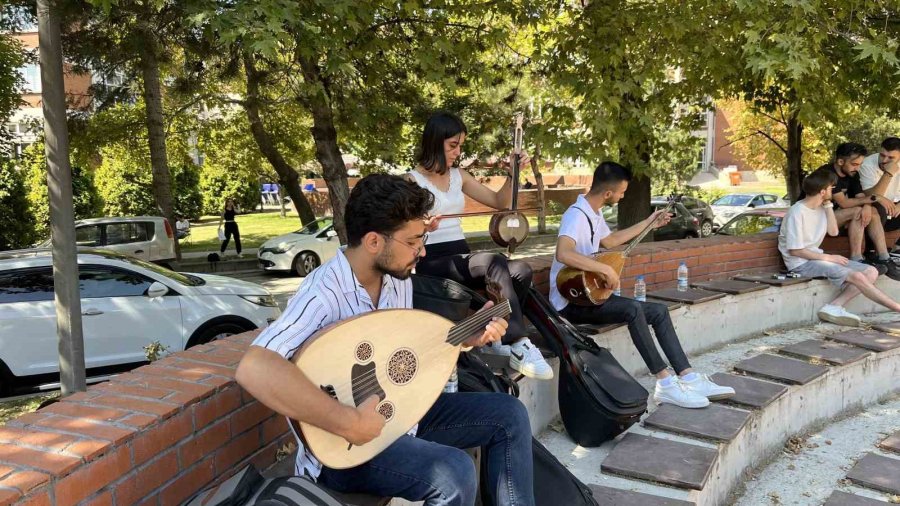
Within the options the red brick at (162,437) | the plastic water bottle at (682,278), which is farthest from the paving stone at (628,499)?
the plastic water bottle at (682,278)

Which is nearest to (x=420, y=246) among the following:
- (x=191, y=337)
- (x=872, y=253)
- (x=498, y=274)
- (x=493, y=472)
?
(x=493, y=472)

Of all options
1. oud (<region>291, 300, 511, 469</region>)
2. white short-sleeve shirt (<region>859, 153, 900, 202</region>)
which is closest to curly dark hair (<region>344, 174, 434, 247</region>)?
oud (<region>291, 300, 511, 469</region>)

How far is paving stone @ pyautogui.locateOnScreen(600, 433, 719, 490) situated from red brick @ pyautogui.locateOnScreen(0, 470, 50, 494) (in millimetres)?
2613

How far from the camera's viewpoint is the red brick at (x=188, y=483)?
218 centimetres

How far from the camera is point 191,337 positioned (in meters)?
7.86

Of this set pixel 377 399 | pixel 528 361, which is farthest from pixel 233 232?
pixel 377 399

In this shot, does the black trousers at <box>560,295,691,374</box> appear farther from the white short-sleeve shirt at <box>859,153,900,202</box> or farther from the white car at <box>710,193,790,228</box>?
the white car at <box>710,193,790,228</box>

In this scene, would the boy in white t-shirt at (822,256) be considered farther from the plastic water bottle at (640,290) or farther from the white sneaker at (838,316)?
the plastic water bottle at (640,290)

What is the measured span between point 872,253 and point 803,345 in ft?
8.59

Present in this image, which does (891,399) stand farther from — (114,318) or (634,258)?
(114,318)

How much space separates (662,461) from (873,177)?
17.7 feet

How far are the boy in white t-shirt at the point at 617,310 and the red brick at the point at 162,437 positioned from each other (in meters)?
2.71

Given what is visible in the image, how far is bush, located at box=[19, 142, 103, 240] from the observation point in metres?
19.2

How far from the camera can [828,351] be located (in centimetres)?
536
